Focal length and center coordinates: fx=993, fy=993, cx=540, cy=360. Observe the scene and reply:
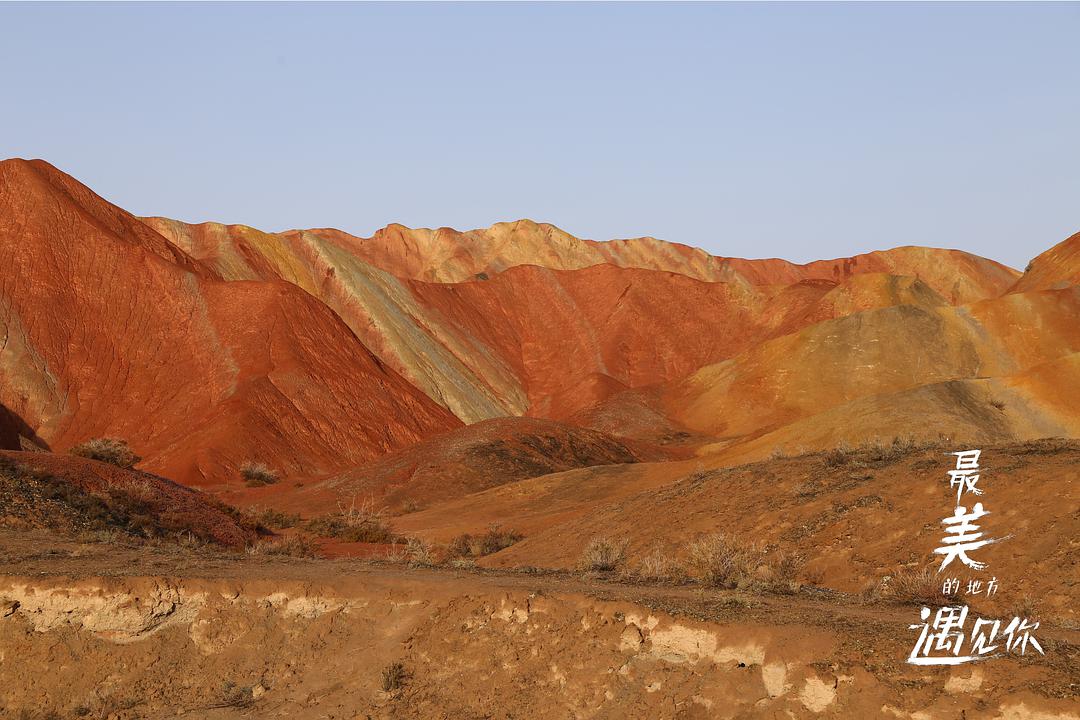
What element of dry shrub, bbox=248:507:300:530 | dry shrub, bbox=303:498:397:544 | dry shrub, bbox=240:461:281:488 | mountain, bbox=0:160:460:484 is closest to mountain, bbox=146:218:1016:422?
mountain, bbox=0:160:460:484

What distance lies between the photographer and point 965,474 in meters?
15.5

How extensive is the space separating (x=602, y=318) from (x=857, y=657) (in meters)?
82.7

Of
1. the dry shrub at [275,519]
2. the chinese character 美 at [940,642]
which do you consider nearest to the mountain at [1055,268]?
the dry shrub at [275,519]

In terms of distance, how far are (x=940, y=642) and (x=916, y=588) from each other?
3.60 m

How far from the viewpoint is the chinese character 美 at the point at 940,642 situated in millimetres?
7668

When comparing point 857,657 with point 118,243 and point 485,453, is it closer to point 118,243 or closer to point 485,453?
point 485,453

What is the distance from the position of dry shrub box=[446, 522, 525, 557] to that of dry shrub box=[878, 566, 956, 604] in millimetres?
10863

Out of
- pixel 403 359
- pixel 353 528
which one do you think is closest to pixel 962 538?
pixel 353 528

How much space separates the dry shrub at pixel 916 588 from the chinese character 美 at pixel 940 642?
2.09 m

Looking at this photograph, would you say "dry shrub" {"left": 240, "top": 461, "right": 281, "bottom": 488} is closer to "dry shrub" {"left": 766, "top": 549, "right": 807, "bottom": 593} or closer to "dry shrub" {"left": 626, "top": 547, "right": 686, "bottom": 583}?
"dry shrub" {"left": 626, "top": 547, "right": 686, "bottom": 583}

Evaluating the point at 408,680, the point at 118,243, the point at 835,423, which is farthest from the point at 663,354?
the point at 408,680

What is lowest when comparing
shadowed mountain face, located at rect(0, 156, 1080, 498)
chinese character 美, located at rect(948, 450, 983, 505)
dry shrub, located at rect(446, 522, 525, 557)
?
dry shrub, located at rect(446, 522, 525, 557)

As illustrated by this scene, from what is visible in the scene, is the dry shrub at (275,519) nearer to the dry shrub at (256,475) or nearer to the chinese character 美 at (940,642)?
the dry shrub at (256,475)

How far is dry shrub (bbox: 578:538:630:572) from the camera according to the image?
13916mm
